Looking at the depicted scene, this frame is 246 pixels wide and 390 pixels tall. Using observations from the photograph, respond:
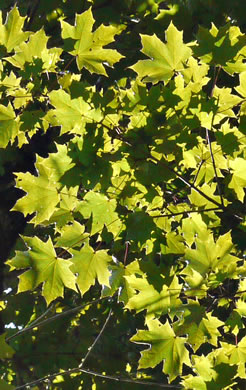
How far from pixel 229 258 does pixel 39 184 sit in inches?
31.5

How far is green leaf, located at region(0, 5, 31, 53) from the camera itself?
8.87ft

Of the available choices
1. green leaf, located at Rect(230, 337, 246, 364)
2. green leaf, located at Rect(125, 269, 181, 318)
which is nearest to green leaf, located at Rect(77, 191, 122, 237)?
green leaf, located at Rect(125, 269, 181, 318)

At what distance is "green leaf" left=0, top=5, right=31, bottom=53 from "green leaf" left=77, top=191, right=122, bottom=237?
694 mm

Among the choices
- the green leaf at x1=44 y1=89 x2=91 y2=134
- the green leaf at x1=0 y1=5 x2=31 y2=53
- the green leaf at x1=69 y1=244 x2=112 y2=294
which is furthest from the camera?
the green leaf at x1=0 y1=5 x2=31 y2=53

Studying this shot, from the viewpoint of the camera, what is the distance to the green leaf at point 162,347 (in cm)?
252

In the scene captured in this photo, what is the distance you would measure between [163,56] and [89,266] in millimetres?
851

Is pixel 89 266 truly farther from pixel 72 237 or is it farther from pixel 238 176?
pixel 238 176

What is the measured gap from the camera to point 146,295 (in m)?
2.57

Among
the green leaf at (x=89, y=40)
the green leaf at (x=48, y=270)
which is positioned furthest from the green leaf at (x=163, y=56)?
the green leaf at (x=48, y=270)

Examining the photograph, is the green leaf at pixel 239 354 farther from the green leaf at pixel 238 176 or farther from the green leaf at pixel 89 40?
the green leaf at pixel 89 40

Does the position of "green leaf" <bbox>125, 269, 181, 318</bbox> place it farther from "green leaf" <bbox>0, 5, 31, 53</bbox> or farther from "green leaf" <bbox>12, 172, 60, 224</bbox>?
"green leaf" <bbox>0, 5, 31, 53</bbox>

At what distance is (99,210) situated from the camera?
2.66 m

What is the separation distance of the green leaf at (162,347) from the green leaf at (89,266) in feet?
0.81

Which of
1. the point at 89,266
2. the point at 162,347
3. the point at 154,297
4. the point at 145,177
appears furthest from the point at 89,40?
the point at 162,347
